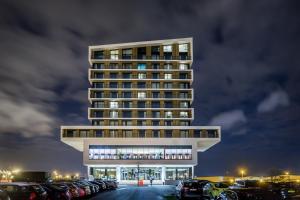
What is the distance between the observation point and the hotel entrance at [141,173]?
96.1 metres

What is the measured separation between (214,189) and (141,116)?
72.4 m

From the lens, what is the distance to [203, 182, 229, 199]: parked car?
82.4 feet

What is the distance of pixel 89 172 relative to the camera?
9556cm

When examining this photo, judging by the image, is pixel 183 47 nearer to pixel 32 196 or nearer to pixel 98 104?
pixel 98 104

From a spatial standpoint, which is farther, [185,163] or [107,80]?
[107,80]

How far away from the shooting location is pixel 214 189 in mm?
25750

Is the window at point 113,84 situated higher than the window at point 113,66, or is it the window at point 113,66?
the window at point 113,66

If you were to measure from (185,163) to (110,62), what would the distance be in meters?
33.1

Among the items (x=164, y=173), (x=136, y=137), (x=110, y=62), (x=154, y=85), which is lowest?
(x=164, y=173)

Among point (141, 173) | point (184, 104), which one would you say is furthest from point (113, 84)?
point (141, 173)

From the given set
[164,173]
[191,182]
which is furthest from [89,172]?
[191,182]

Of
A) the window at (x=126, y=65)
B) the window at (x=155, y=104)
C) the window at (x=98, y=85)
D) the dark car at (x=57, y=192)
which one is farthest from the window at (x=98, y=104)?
the dark car at (x=57, y=192)

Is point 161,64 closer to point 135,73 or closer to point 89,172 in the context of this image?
point 135,73

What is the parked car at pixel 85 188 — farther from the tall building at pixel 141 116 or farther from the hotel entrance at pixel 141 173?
the hotel entrance at pixel 141 173
